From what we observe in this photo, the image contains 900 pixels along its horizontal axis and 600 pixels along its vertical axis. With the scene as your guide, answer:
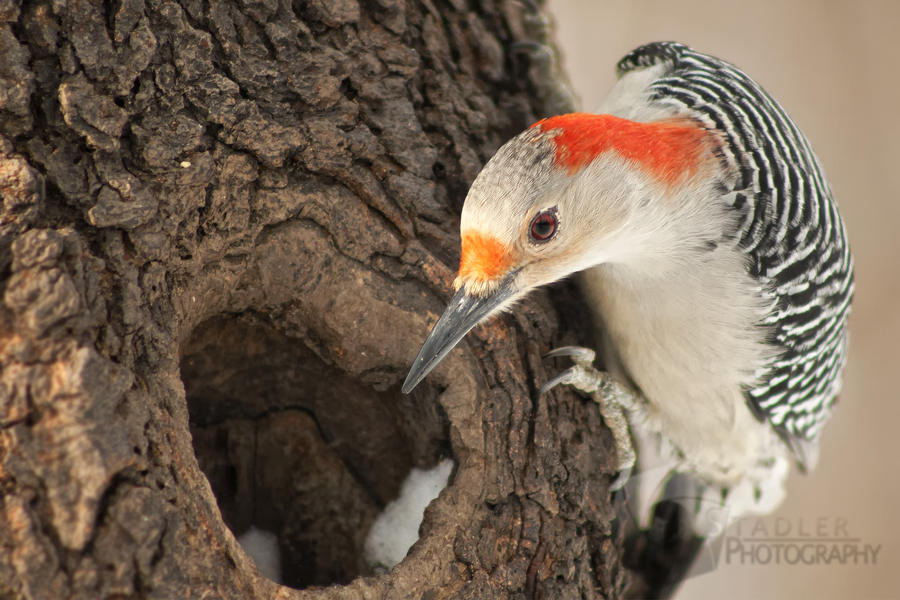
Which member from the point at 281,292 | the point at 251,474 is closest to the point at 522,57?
the point at 281,292

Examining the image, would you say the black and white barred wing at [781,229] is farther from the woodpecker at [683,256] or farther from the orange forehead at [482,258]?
the orange forehead at [482,258]

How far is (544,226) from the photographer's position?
2082 millimetres

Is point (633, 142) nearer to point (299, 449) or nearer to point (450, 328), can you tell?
point (450, 328)

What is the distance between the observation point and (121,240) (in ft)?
5.73

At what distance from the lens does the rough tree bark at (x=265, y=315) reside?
150cm

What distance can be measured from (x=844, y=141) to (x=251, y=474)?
338 cm

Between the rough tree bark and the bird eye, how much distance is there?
270 mm

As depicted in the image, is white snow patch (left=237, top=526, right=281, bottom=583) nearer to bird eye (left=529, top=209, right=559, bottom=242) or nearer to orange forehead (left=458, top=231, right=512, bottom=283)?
orange forehead (left=458, top=231, right=512, bottom=283)

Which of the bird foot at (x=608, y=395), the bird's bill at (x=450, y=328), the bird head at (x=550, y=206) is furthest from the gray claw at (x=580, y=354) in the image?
the bird's bill at (x=450, y=328)

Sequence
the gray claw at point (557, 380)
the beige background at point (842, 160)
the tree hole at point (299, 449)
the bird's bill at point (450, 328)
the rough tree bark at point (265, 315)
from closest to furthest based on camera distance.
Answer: the rough tree bark at point (265, 315)
the bird's bill at point (450, 328)
the gray claw at point (557, 380)
the tree hole at point (299, 449)
the beige background at point (842, 160)

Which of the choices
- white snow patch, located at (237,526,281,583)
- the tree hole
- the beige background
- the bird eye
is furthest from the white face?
the beige background

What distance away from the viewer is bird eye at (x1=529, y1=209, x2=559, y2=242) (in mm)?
2061

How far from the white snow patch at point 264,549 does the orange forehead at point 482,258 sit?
1.19 metres

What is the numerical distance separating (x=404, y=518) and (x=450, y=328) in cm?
72
